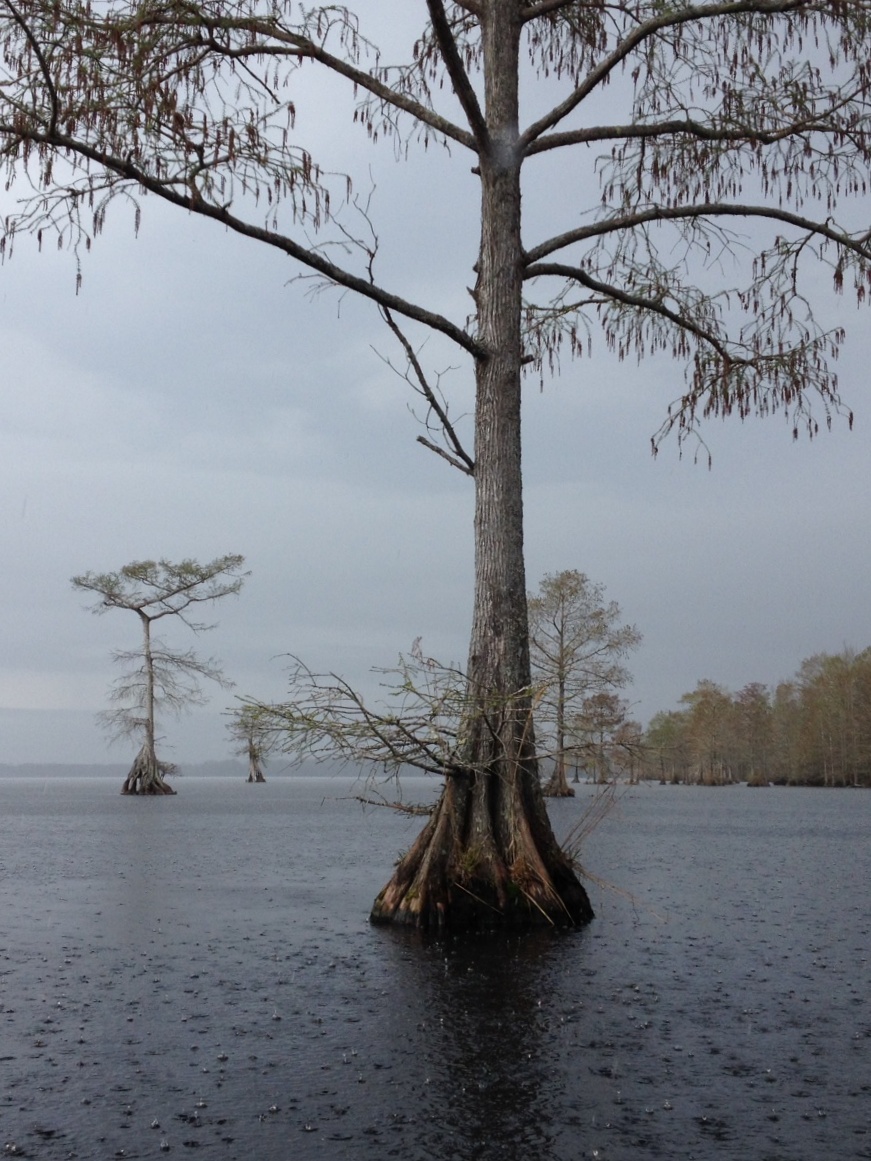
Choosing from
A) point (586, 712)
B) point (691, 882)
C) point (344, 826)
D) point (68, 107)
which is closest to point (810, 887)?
point (691, 882)

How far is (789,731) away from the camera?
10375cm

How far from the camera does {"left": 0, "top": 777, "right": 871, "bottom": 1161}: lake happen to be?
572 cm

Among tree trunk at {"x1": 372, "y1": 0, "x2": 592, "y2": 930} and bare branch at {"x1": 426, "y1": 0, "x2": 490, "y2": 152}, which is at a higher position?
bare branch at {"x1": 426, "y1": 0, "x2": 490, "y2": 152}

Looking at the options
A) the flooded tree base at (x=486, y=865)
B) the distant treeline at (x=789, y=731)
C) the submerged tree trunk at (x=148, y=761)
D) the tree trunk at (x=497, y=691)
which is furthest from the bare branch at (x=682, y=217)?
the distant treeline at (x=789, y=731)

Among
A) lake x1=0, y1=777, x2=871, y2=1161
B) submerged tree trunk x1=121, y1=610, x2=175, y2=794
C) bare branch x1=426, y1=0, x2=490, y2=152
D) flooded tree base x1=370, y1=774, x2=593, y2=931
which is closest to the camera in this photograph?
lake x1=0, y1=777, x2=871, y2=1161

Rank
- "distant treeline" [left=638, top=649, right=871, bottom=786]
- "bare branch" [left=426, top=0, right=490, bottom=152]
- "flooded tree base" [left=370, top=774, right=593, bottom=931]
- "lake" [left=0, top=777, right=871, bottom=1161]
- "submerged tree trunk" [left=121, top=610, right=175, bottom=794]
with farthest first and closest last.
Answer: "distant treeline" [left=638, top=649, right=871, bottom=786], "submerged tree trunk" [left=121, top=610, right=175, bottom=794], "flooded tree base" [left=370, top=774, right=593, bottom=931], "bare branch" [left=426, top=0, right=490, bottom=152], "lake" [left=0, top=777, right=871, bottom=1161]

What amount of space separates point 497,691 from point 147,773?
51126 mm

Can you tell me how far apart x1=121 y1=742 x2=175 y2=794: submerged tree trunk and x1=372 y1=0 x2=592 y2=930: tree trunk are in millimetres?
46602

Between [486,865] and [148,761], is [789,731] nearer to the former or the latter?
[148,761]

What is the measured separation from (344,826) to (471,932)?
25.3m

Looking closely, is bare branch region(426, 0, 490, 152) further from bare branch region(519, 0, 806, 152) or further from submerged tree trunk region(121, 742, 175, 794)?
submerged tree trunk region(121, 742, 175, 794)

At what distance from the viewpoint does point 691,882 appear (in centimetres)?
1781

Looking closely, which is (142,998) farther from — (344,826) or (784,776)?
(784,776)

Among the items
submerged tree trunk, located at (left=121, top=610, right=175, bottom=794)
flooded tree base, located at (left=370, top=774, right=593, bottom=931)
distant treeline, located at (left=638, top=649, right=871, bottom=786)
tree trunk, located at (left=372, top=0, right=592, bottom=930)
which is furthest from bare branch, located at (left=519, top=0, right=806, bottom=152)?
distant treeline, located at (left=638, top=649, right=871, bottom=786)
